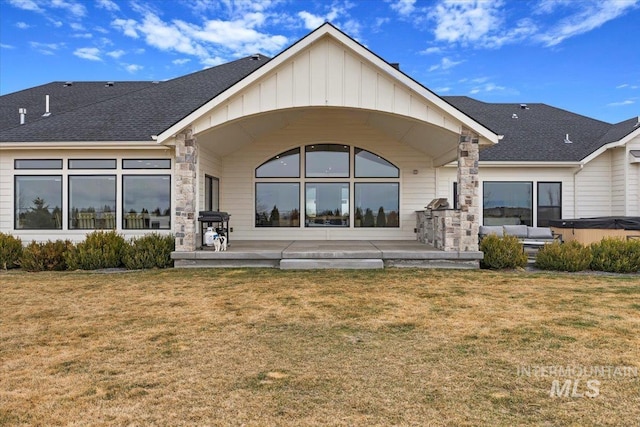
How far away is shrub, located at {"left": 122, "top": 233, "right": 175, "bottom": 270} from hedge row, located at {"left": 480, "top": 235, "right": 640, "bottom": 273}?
7.20m

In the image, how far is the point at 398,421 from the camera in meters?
2.67

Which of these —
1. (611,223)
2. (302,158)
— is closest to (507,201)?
(611,223)

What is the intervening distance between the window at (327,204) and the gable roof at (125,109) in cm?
394

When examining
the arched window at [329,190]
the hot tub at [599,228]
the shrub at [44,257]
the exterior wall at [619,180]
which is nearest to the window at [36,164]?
the shrub at [44,257]

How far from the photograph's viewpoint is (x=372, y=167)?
1246cm

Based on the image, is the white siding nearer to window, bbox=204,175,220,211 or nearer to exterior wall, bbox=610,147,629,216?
exterior wall, bbox=610,147,629,216

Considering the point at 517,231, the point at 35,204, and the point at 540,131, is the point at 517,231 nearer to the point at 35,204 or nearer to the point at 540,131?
the point at 540,131

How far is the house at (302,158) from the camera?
8.47 m

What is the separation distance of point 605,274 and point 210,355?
848 centimetres

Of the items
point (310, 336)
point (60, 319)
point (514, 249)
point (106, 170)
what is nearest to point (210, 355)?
point (310, 336)

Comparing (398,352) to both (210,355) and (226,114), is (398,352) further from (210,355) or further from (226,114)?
(226,114)

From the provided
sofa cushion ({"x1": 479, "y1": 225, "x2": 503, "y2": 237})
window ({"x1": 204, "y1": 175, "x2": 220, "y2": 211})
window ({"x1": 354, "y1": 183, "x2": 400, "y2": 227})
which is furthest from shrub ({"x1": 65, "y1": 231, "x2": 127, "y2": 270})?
sofa cushion ({"x1": 479, "y1": 225, "x2": 503, "y2": 237})

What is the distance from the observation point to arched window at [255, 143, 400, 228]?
12.4 m

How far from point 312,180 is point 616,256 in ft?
25.7
